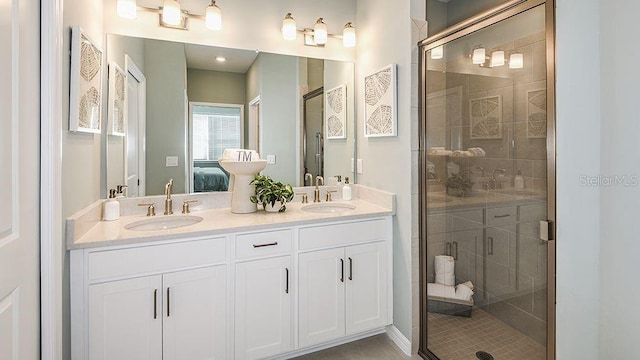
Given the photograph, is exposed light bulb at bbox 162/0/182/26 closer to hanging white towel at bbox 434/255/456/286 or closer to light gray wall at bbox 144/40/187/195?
light gray wall at bbox 144/40/187/195

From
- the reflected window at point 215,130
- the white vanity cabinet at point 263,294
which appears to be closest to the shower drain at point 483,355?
the white vanity cabinet at point 263,294

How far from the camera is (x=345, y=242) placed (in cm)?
210

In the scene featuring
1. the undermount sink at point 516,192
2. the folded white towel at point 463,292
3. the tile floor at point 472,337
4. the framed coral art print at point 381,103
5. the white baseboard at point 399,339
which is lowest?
the white baseboard at point 399,339

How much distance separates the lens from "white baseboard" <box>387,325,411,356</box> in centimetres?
A: 212

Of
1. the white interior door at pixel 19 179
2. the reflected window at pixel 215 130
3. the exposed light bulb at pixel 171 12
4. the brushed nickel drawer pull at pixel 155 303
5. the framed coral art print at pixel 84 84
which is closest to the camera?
the white interior door at pixel 19 179

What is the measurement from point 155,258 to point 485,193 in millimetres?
1868

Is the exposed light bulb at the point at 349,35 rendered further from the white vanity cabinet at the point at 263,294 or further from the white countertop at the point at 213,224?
the white vanity cabinet at the point at 263,294

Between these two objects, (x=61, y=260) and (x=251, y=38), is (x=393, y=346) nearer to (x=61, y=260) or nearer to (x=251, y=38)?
(x=61, y=260)

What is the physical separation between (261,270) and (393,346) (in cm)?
106

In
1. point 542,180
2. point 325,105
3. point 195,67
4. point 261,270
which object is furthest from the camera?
point 325,105

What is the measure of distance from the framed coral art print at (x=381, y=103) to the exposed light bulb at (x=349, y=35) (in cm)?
32

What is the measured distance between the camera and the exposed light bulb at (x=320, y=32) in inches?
98.3

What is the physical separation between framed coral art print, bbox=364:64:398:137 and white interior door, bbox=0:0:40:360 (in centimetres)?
181

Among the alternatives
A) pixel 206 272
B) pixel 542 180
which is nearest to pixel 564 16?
pixel 542 180
